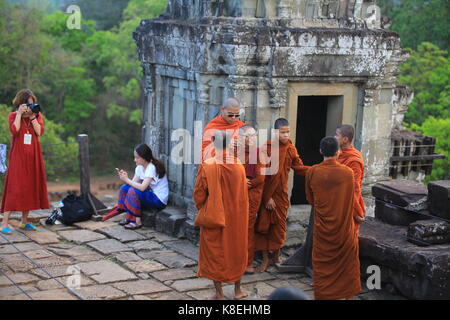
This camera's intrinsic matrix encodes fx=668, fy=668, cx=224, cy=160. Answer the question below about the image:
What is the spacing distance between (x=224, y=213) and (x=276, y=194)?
46.2 inches

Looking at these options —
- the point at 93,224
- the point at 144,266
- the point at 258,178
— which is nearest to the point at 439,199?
the point at 258,178

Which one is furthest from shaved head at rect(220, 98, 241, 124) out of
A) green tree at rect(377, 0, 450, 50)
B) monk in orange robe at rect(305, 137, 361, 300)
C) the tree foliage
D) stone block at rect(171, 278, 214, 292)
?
the tree foliage

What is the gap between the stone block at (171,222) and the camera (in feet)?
27.2

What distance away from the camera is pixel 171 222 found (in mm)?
8312

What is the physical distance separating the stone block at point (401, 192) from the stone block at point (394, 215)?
0.07 metres

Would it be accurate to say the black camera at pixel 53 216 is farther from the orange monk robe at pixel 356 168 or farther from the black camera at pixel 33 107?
the orange monk robe at pixel 356 168

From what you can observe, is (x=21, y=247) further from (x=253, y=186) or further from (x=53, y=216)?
(x=253, y=186)

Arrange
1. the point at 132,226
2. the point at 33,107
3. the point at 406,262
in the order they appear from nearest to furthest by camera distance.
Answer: the point at 406,262 → the point at 33,107 → the point at 132,226

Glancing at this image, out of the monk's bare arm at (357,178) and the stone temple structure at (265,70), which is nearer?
the monk's bare arm at (357,178)

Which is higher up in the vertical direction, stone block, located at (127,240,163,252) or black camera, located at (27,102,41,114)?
black camera, located at (27,102,41,114)

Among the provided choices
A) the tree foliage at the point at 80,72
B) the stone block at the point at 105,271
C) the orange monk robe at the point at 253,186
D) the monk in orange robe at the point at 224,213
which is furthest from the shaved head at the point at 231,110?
the tree foliage at the point at 80,72

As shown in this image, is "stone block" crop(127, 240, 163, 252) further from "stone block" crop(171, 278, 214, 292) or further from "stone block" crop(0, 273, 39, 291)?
"stone block" crop(0, 273, 39, 291)

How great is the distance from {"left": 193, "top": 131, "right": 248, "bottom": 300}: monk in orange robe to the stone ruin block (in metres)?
1.73

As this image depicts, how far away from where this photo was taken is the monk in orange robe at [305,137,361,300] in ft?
20.3
